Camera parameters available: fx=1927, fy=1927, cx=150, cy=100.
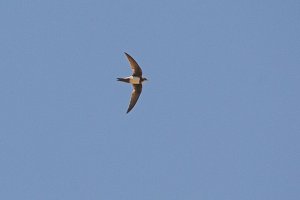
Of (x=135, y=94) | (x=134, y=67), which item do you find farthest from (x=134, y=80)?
(x=135, y=94)

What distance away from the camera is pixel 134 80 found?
7512 cm

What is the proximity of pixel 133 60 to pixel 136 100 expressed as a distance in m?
1.88

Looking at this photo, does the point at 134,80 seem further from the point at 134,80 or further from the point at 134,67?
the point at 134,67

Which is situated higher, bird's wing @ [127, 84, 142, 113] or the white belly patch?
the white belly patch

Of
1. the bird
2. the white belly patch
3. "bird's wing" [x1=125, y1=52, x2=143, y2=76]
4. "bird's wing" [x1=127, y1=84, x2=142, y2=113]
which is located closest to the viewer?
"bird's wing" [x1=125, y1=52, x2=143, y2=76]

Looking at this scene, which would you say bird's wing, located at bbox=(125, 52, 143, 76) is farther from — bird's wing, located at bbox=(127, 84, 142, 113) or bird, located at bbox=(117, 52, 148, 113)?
bird's wing, located at bbox=(127, 84, 142, 113)

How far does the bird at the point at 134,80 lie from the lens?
2943 inches

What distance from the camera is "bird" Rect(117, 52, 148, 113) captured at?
74.8m

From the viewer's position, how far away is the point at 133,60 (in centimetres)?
7456

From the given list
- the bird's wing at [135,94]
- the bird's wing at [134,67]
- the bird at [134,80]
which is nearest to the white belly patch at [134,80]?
the bird at [134,80]

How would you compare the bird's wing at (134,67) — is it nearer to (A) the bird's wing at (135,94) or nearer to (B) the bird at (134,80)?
(B) the bird at (134,80)

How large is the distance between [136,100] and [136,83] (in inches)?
28.9

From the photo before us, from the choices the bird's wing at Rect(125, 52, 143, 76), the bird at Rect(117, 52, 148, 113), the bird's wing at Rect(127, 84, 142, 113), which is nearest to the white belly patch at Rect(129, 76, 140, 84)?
the bird at Rect(117, 52, 148, 113)

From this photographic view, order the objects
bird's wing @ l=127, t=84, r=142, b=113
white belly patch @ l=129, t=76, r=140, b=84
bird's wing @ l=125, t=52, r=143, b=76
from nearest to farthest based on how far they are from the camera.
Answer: bird's wing @ l=125, t=52, r=143, b=76 < white belly patch @ l=129, t=76, r=140, b=84 < bird's wing @ l=127, t=84, r=142, b=113
